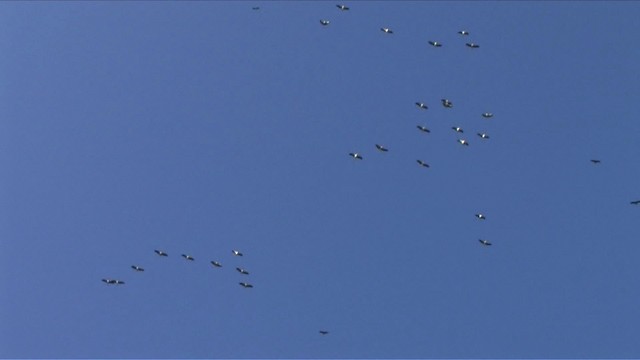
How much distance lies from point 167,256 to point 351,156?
30565 millimetres

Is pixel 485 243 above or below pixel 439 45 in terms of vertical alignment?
below

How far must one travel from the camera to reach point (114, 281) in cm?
18988

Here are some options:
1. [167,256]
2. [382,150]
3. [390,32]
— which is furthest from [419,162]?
[167,256]

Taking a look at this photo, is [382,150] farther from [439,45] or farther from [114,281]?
[114,281]

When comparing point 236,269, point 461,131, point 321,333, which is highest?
point 461,131

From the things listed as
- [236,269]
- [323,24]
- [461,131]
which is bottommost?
[236,269]

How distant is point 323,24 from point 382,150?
1891 centimetres

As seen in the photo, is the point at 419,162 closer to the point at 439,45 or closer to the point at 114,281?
the point at 439,45

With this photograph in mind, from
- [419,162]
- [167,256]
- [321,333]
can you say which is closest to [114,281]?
[167,256]

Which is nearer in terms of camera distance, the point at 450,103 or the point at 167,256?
the point at 450,103

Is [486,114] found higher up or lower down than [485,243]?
higher up

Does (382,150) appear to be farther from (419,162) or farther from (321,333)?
(321,333)

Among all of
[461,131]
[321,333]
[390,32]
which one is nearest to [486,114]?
[461,131]

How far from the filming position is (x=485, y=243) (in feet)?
620
